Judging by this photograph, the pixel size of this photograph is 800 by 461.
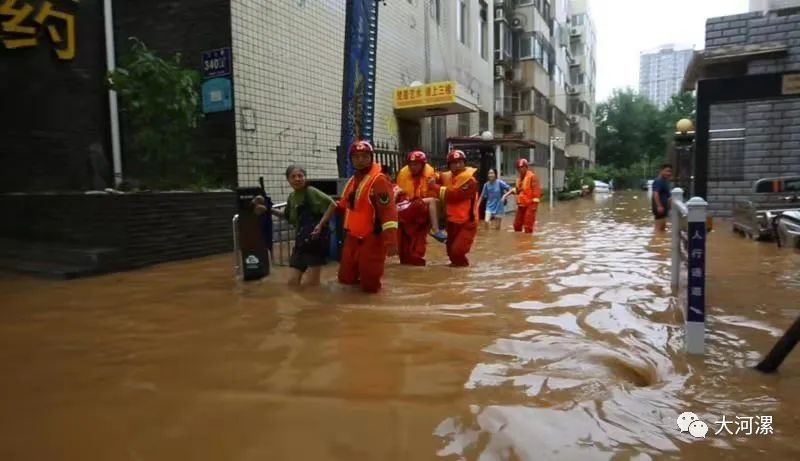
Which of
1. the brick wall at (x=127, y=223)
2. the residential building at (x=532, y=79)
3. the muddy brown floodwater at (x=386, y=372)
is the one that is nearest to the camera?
the muddy brown floodwater at (x=386, y=372)

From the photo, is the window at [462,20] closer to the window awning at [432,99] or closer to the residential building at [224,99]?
the window awning at [432,99]

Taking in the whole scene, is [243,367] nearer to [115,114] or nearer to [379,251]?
[379,251]

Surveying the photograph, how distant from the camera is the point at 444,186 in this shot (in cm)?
785

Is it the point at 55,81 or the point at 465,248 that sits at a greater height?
the point at 55,81

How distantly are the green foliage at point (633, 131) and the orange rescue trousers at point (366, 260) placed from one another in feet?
195

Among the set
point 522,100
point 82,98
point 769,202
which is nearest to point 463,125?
point 522,100

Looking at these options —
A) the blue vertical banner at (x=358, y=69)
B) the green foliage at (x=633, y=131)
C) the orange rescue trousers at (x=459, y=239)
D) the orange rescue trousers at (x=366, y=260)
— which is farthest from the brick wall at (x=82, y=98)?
the green foliage at (x=633, y=131)

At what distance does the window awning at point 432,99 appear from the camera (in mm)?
13844

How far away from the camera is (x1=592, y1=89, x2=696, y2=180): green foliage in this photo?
63.7 meters

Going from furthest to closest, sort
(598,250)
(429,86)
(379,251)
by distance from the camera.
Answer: (429,86)
(598,250)
(379,251)

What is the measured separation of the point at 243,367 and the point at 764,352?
3.49 m

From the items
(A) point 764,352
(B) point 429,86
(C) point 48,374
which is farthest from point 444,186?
(B) point 429,86

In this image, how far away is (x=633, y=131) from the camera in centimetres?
6650

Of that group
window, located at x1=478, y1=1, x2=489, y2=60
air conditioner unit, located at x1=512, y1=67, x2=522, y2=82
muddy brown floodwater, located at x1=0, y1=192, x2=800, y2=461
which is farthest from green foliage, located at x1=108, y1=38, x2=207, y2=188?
air conditioner unit, located at x1=512, y1=67, x2=522, y2=82
